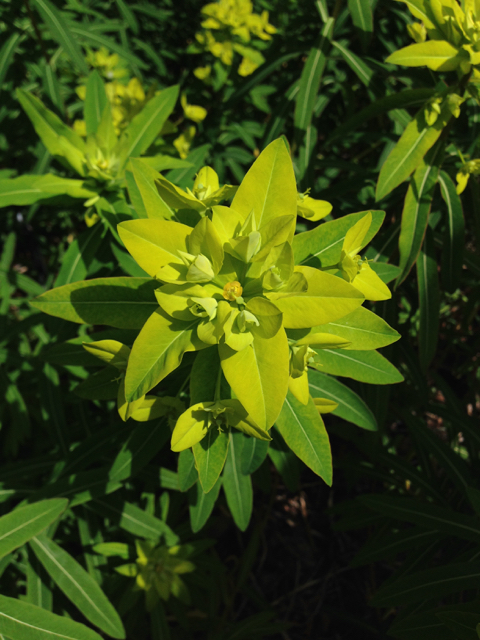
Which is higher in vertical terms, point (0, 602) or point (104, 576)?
point (0, 602)

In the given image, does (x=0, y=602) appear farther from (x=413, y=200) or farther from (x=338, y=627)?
(x=338, y=627)

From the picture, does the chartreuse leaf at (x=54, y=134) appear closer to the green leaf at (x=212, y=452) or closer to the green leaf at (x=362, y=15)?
the green leaf at (x=212, y=452)

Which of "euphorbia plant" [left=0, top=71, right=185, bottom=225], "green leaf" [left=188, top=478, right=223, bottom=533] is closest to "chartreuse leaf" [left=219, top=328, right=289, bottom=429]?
"green leaf" [left=188, top=478, right=223, bottom=533]

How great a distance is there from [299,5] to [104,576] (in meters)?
3.47

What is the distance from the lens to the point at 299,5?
2.93m

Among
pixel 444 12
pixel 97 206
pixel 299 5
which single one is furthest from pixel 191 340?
pixel 299 5

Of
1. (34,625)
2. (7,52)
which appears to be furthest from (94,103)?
(34,625)

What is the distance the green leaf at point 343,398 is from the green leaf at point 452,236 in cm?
64

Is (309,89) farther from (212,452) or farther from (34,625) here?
(34,625)

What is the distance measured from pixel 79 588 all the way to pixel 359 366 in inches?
47.5

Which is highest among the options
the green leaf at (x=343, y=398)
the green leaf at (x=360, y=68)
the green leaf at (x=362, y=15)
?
the green leaf at (x=362, y=15)

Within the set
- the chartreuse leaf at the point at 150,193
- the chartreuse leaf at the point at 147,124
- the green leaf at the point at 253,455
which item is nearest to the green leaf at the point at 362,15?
the chartreuse leaf at the point at 147,124

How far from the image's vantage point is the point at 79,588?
153cm

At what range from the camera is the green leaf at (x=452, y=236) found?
1.66 m
